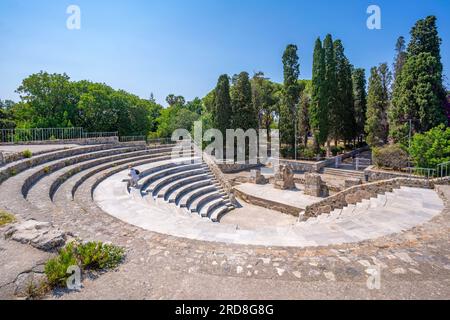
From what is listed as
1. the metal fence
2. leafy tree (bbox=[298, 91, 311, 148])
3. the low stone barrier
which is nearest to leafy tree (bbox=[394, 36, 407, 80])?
leafy tree (bbox=[298, 91, 311, 148])

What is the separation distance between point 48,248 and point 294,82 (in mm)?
25769

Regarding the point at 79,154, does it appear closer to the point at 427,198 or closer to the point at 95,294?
the point at 95,294

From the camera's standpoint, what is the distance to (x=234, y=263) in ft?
13.9

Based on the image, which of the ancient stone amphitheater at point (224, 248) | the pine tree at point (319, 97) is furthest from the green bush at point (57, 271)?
the pine tree at point (319, 97)

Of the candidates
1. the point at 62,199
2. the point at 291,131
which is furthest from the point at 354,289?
the point at 291,131

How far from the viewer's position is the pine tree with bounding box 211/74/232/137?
84.2 feet

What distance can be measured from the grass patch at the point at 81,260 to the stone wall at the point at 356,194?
9683mm

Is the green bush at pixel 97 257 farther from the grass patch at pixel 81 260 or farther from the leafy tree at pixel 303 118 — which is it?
the leafy tree at pixel 303 118

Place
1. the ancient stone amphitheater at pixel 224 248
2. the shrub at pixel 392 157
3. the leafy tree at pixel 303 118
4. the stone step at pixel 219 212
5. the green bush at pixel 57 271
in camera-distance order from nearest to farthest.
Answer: the green bush at pixel 57 271, the ancient stone amphitheater at pixel 224 248, the stone step at pixel 219 212, the shrub at pixel 392 157, the leafy tree at pixel 303 118

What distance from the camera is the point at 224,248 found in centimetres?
486

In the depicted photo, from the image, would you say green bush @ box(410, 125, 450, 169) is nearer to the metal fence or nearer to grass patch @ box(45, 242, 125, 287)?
grass patch @ box(45, 242, 125, 287)

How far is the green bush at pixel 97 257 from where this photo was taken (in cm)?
393

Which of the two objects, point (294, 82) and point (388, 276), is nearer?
point (388, 276)

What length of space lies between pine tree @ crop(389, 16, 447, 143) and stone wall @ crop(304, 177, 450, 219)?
9.42 meters
